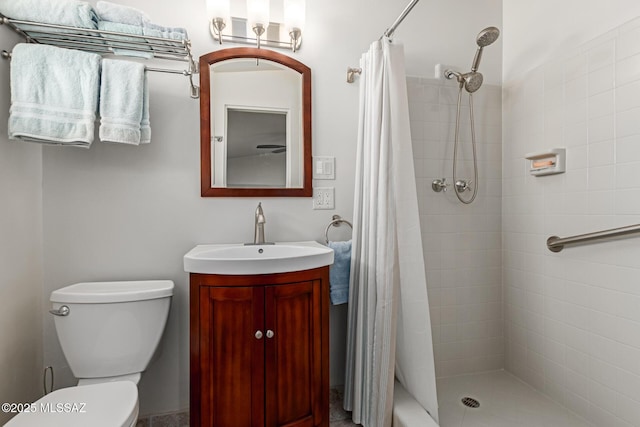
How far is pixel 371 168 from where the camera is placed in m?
1.49

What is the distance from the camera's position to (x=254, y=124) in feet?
5.54

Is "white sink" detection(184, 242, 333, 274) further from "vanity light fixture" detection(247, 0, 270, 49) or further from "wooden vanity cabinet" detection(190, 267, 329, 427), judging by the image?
"vanity light fixture" detection(247, 0, 270, 49)

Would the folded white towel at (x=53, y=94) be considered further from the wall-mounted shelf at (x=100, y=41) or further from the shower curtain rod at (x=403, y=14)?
the shower curtain rod at (x=403, y=14)

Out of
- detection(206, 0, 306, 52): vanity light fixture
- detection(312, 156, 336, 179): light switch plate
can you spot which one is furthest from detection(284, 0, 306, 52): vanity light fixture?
detection(312, 156, 336, 179): light switch plate

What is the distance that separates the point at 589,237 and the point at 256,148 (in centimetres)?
167

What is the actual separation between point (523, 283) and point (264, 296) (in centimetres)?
156

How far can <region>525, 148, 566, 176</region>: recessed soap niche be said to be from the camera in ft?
5.23

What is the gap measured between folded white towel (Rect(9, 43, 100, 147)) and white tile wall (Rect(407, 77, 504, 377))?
161 cm

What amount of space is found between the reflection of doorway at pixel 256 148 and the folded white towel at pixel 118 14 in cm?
52

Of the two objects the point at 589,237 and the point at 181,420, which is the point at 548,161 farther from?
the point at 181,420

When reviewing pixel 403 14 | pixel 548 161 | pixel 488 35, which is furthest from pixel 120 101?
pixel 548 161

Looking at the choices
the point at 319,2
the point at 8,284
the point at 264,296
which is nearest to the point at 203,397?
the point at 264,296

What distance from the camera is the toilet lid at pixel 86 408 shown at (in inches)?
37.2

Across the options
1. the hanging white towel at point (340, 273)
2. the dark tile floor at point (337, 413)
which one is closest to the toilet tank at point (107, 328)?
the hanging white towel at point (340, 273)
